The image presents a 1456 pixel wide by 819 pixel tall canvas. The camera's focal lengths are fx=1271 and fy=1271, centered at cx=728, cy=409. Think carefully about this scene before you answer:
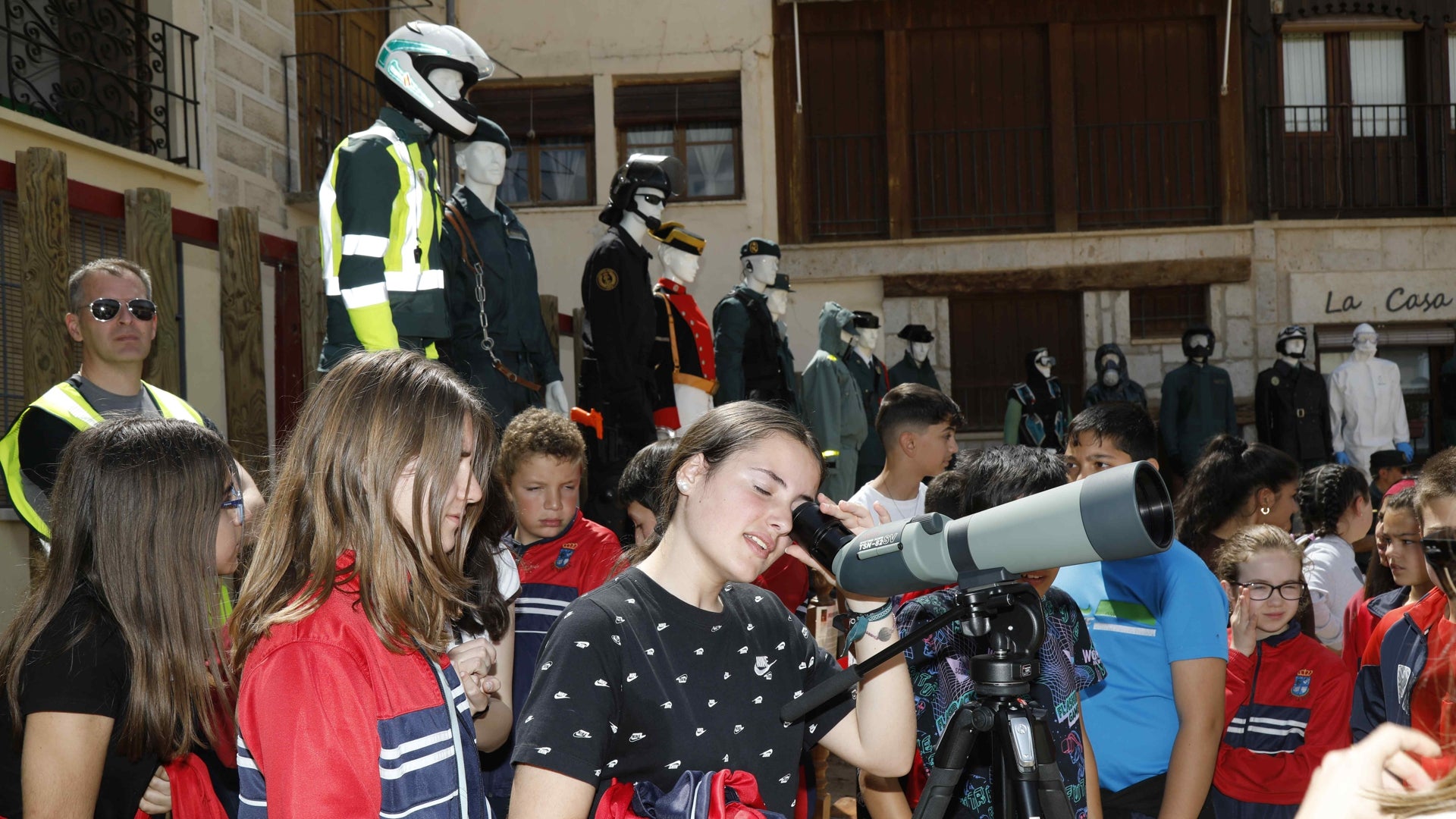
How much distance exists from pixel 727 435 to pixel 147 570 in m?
0.91

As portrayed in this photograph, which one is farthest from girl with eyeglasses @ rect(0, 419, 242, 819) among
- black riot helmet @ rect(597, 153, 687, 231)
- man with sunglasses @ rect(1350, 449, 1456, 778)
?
black riot helmet @ rect(597, 153, 687, 231)

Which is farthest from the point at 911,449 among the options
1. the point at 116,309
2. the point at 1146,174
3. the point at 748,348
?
the point at 1146,174

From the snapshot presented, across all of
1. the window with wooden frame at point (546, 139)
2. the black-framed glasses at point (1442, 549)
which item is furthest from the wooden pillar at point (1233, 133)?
the black-framed glasses at point (1442, 549)

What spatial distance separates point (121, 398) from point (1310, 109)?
12686 mm

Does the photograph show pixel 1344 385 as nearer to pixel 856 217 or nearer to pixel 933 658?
pixel 856 217

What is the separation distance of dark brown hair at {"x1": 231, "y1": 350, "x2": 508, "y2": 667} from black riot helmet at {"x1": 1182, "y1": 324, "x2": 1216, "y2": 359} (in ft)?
34.8

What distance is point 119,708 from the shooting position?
6.11ft

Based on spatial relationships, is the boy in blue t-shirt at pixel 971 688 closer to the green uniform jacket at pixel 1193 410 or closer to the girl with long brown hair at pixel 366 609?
the girl with long brown hair at pixel 366 609

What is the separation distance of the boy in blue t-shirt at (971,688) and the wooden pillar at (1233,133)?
1125cm

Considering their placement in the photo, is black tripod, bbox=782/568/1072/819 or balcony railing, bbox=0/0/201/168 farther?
balcony railing, bbox=0/0/201/168

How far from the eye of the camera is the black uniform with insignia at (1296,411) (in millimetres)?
11000

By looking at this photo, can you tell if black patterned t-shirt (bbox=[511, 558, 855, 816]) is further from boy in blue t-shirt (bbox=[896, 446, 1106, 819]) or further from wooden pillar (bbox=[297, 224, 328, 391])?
wooden pillar (bbox=[297, 224, 328, 391])

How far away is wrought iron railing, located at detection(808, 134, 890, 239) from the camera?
12914mm

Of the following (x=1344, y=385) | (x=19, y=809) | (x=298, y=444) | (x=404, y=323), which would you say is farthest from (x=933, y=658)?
(x=1344, y=385)
